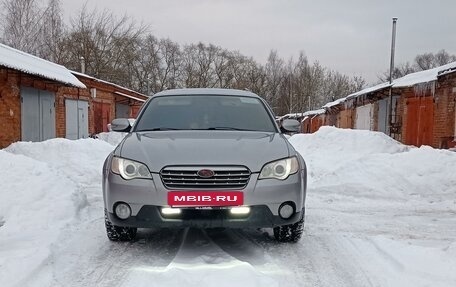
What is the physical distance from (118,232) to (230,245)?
3.51 ft

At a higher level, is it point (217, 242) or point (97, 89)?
point (97, 89)

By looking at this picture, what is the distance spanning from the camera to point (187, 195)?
3340 mm

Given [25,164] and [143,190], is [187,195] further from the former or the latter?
[25,164]

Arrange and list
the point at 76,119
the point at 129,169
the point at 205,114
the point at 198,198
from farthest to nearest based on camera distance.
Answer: the point at 76,119
the point at 205,114
the point at 129,169
the point at 198,198

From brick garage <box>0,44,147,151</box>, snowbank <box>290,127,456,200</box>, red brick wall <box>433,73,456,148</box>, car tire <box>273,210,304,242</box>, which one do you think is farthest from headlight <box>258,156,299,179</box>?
red brick wall <box>433,73,456,148</box>

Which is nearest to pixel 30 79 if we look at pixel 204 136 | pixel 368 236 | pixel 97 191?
pixel 97 191

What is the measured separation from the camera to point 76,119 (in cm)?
1944

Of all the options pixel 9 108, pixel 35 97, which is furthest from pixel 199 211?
pixel 35 97

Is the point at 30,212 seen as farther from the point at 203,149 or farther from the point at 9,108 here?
the point at 9,108

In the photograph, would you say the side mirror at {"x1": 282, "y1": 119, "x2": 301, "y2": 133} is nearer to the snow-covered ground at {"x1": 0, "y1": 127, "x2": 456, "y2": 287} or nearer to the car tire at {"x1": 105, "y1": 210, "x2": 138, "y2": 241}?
the snow-covered ground at {"x1": 0, "y1": 127, "x2": 456, "y2": 287}

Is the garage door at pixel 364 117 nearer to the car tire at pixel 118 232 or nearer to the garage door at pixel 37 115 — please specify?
the garage door at pixel 37 115

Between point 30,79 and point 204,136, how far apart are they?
480 inches

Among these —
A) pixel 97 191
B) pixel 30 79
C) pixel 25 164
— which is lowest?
pixel 97 191

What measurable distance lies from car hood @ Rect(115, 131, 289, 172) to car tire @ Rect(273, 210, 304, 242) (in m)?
0.71
